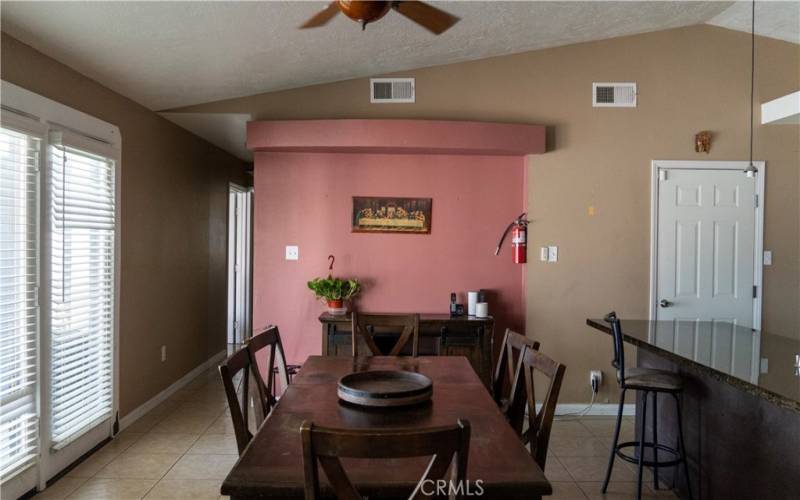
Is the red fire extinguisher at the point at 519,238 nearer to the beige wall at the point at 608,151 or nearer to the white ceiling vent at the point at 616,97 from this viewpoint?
the beige wall at the point at 608,151

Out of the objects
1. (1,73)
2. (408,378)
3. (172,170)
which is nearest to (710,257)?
(408,378)

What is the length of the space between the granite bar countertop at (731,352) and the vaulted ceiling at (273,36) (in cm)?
213

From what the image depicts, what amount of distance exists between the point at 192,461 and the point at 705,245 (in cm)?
415

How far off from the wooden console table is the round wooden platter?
1.69 m

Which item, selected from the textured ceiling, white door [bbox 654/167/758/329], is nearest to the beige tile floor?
white door [bbox 654/167/758/329]

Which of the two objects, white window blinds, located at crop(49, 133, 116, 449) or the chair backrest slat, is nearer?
the chair backrest slat

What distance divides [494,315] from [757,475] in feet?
7.37

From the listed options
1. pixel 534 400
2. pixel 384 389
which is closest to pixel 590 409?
pixel 534 400

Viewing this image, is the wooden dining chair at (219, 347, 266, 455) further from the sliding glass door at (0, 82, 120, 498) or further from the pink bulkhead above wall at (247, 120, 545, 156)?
the pink bulkhead above wall at (247, 120, 545, 156)

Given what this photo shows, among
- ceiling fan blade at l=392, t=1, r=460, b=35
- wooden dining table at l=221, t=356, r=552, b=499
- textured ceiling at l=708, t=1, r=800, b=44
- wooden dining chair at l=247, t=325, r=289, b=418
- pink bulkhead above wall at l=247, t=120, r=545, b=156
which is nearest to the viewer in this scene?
wooden dining table at l=221, t=356, r=552, b=499

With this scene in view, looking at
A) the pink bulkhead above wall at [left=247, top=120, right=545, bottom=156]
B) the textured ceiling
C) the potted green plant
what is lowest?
the potted green plant

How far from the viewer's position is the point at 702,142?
4.30m

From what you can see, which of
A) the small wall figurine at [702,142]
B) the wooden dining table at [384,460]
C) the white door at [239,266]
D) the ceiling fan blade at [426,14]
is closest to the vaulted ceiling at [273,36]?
the small wall figurine at [702,142]

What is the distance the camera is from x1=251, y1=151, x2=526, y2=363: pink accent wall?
4340 millimetres
